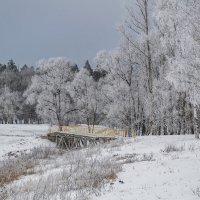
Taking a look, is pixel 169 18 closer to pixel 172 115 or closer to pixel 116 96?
pixel 172 115

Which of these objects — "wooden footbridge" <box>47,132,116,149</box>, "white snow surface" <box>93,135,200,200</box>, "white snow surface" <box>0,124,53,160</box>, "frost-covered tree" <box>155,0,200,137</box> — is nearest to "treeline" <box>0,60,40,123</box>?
"white snow surface" <box>0,124,53,160</box>

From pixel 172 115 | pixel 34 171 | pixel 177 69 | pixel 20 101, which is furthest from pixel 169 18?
pixel 20 101

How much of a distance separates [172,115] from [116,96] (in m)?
8.57

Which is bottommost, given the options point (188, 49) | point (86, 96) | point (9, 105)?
point (188, 49)

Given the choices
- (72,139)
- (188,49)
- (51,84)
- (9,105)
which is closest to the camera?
(188,49)

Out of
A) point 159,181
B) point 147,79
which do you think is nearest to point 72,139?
point 147,79

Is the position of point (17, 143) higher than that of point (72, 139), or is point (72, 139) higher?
point (72, 139)

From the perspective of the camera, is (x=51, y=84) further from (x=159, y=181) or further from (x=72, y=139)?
(x=159, y=181)

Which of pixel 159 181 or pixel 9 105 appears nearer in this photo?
pixel 159 181

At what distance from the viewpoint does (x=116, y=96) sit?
32156 millimetres

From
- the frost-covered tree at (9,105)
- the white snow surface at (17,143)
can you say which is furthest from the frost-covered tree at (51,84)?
the frost-covered tree at (9,105)

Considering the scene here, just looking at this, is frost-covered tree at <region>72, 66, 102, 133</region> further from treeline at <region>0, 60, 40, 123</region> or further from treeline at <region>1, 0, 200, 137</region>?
treeline at <region>0, 60, 40, 123</region>

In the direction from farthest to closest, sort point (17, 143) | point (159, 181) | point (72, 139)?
point (72, 139), point (17, 143), point (159, 181)

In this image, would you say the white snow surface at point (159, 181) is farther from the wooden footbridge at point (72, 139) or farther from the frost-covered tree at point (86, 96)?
the frost-covered tree at point (86, 96)
